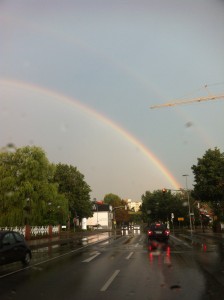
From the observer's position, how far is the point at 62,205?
48.2 metres

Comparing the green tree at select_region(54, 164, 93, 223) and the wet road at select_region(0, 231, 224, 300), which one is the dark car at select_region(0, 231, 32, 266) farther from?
the green tree at select_region(54, 164, 93, 223)

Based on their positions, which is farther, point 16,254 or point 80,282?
point 16,254

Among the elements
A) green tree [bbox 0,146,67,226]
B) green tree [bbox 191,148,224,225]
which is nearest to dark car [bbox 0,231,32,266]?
green tree [bbox 0,146,67,226]

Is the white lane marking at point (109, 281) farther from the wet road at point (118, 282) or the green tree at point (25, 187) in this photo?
the green tree at point (25, 187)

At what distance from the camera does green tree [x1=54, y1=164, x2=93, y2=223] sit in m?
72.6

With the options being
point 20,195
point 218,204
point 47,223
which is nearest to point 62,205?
point 47,223

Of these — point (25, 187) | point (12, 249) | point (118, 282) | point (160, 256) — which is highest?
Result: point (25, 187)

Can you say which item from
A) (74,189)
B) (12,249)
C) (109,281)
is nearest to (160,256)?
(12,249)

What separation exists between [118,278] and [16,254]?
5.22 meters

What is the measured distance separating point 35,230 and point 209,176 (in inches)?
827

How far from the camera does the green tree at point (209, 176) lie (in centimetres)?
4416

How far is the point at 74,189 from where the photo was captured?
7294cm

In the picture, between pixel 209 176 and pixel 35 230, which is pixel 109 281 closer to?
pixel 35 230

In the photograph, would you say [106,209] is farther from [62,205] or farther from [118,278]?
[118,278]
